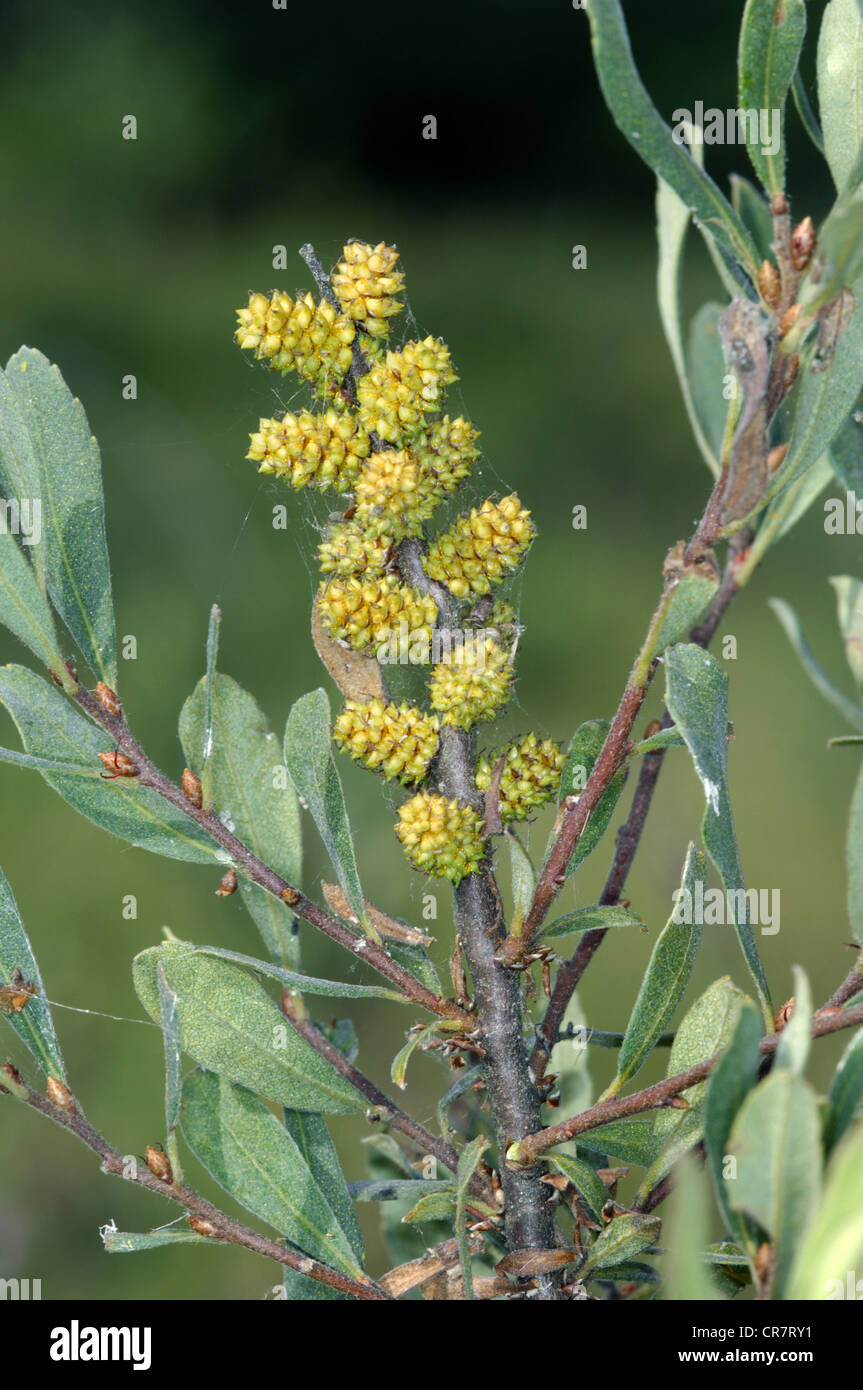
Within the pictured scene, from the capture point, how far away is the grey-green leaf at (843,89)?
493 mm

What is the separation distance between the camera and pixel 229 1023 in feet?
1.71

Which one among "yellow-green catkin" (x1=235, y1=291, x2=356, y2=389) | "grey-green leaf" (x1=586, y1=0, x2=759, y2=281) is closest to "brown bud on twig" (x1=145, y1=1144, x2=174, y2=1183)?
"yellow-green catkin" (x1=235, y1=291, x2=356, y2=389)

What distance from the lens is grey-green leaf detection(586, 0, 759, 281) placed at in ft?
1.30

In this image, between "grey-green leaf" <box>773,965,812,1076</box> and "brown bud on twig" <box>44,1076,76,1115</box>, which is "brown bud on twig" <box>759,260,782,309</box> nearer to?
"grey-green leaf" <box>773,965,812,1076</box>

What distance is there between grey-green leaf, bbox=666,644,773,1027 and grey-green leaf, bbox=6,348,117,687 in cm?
25

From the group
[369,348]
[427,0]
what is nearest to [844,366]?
[369,348]

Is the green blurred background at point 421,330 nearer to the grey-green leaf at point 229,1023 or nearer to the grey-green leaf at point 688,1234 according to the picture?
the grey-green leaf at point 229,1023

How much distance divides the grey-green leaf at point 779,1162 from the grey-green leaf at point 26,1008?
323mm

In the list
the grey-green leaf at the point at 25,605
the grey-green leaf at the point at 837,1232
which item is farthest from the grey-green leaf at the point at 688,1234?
the grey-green leaf at the point at 25,605

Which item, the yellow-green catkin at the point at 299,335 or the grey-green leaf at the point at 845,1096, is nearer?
the grey-green leaf at the point at 845,1096

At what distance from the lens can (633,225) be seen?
286cm

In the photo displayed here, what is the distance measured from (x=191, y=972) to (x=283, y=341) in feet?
0.92

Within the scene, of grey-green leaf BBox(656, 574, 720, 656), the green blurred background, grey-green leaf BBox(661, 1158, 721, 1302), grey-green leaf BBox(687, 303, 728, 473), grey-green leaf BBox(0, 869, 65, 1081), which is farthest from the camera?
the green blurred background

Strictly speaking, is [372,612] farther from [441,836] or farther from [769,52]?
[769,52]
